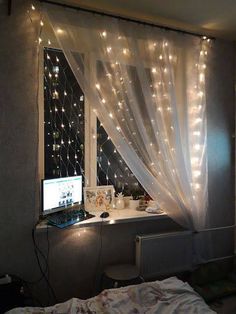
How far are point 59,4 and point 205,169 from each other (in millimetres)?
2029

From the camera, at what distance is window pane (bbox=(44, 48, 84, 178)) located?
259 centimetres

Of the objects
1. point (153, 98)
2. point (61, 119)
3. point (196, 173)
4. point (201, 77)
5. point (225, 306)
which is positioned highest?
point (201, 77)

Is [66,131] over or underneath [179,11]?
underneath

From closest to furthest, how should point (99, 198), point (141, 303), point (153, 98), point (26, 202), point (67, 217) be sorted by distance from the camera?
point (141, 303) → point (26, 202) → point (67, 217) → point (153, 98) → point (99, 198)

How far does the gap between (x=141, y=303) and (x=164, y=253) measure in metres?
0.96

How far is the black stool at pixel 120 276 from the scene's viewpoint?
7.52ft

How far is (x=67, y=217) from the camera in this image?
2346 mm

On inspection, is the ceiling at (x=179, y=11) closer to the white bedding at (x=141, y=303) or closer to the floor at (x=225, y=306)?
the white bedding at (x=141, y=303)

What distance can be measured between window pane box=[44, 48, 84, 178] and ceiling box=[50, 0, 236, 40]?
0.58 meters

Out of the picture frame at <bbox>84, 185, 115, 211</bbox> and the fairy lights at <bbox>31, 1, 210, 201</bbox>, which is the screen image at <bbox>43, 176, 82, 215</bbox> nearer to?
the picture frame at <bbox>84, 185, 115, 211</bbox>

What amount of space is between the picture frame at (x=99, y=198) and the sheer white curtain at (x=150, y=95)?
0.39 m

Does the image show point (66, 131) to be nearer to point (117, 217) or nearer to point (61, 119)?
point (61, 119)

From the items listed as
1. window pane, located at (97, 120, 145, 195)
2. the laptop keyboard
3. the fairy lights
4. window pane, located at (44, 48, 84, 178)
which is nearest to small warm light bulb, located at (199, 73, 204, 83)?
the fairy lights

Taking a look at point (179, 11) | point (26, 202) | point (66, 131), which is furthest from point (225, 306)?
point (179, 11)
